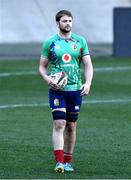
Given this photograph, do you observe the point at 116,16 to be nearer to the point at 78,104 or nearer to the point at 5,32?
the point at 5,32

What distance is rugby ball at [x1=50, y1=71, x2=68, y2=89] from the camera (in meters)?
10.7

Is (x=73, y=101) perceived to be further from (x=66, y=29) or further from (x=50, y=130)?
(x=50, y=130)

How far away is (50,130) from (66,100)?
11.8ft

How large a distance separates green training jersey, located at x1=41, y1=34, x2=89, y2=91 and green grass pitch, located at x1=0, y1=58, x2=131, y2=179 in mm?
1053

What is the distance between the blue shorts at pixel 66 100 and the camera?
10.9 m

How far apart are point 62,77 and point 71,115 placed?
0.50 meters

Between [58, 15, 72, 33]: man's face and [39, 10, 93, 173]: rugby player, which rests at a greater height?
[58, 15, 72, 33]: man's face

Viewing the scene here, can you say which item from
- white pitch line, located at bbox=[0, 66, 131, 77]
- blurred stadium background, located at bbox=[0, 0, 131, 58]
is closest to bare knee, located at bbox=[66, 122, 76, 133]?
white pitch line, located at bbox=[0, 66, 131, 77]

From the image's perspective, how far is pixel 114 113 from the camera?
16.7 meters

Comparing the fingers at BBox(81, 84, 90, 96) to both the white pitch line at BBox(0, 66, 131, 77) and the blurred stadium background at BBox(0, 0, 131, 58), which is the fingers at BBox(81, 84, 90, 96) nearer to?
the white pitch line at BBox(0, 66, 131, 77)

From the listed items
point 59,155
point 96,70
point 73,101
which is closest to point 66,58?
point 73,101

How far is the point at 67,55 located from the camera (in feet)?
35.6

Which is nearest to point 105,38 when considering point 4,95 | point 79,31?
point 79,31

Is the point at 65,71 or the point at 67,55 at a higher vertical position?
the point at 67,55
